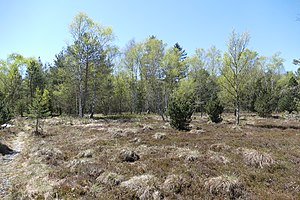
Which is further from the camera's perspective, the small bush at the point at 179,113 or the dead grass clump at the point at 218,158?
the small bush at the point at 179,113

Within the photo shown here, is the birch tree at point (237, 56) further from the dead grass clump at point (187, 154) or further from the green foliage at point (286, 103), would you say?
the green foliage at point (286, 103)

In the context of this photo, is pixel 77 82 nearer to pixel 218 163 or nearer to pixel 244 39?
pixel 244 39

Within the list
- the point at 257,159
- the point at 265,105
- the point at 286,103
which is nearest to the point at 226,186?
the point at 257,159

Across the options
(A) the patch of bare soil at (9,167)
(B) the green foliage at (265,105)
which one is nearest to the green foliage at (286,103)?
(B) the green foliage at (265,105)

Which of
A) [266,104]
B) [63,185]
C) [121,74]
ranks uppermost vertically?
[121,74]

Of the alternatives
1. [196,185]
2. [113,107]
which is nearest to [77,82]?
[113,107]

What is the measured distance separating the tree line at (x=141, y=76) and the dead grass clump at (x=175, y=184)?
440 inches

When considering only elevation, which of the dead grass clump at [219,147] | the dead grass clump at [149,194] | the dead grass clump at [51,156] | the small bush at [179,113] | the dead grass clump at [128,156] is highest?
the small bush at [179,113]

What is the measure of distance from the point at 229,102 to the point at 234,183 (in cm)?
3137

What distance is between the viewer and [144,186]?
7188 mm

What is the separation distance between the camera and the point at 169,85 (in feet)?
97.7

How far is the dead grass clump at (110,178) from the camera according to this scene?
7.84 metres

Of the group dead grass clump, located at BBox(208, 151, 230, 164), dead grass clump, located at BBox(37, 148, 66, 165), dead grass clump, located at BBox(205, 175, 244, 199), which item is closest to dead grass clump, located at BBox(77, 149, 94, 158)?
dead grass clump, located at BBox(37, 148, 66, 165)

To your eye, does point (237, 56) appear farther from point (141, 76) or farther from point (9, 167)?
point (9, 167)
